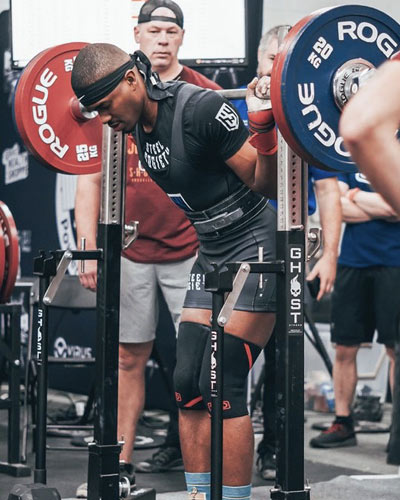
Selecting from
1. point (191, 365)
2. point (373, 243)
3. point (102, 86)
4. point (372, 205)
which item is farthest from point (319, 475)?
point (102, 86)

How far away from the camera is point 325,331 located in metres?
6.17

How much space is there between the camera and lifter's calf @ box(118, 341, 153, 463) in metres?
3.80

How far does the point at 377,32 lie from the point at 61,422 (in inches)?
130

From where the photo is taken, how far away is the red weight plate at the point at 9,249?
405 cm

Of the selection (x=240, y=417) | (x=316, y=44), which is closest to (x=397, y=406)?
(x=240, y=417)

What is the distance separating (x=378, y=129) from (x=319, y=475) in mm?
2947

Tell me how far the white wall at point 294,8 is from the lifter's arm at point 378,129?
4.22 metres

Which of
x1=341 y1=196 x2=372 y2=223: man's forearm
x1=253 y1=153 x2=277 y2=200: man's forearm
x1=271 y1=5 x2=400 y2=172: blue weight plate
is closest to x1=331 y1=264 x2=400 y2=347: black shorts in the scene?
x1=341 y1=196 x2=372 y2=223: man's forearm

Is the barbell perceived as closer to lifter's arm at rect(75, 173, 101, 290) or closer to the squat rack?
→ the squat rack

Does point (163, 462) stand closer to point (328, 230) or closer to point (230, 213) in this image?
point (328, 230)

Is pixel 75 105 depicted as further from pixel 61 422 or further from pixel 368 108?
pixel 61 422

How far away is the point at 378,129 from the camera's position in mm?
1474

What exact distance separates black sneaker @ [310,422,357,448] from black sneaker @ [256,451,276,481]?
689 mm

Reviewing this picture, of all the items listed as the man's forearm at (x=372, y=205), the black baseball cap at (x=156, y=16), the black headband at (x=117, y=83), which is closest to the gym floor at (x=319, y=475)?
the man's forearm at (x=372, y=205)
